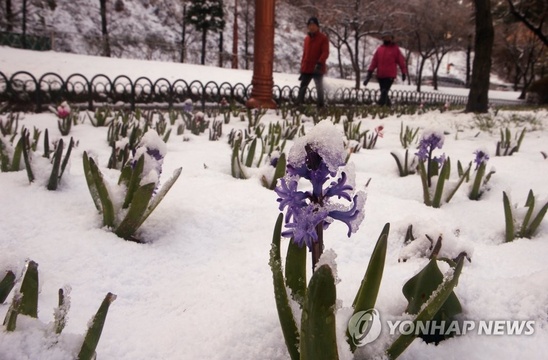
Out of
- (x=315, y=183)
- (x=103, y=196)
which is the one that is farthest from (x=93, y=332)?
(x=103, y=196)

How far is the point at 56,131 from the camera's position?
4508 mm

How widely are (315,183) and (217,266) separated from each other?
0.81m

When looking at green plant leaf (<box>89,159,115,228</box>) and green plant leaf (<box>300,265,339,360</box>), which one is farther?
green plant leaf (<box>89,159,115,228</box>)

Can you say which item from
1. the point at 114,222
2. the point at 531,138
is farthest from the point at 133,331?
the point at 531,138

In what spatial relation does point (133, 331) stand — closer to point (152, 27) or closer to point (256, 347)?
point (256, 347)

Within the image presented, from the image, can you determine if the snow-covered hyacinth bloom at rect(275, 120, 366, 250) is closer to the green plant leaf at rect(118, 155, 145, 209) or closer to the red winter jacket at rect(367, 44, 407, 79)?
the green plant leaf at rect(118, 155, 145, 209)

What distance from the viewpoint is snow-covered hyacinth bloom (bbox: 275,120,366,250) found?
73 centimetres

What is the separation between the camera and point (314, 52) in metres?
8.83

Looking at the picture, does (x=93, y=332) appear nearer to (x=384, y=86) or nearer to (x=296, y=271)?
(x=296, y=271)

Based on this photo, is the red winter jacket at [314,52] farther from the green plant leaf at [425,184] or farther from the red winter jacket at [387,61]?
the green plant leaf at [425,184]

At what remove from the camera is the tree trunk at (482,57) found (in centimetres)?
896

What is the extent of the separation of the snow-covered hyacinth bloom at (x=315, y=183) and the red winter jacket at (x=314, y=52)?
838 centimetres

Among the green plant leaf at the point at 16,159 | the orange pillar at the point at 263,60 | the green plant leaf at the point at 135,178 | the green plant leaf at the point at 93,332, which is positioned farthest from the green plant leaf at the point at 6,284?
the orange pillar at the point at 263,60

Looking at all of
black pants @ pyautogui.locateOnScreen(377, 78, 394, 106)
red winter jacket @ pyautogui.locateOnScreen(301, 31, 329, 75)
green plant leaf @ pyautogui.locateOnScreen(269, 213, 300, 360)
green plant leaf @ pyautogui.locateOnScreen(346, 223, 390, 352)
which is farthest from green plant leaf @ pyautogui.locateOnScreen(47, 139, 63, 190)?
A: black pants @ pyautogui.locateOnScreen(377, 78, 394, 106)
